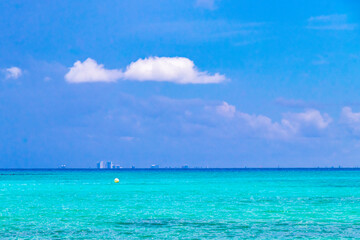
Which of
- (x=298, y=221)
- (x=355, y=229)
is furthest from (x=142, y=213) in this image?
(x=355, y=229)

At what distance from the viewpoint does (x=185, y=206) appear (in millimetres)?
50562

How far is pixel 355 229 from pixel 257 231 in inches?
220

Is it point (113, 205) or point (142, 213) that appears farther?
point (113, 205)

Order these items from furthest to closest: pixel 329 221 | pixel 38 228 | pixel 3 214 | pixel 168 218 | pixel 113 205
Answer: pixel 113 205 < pixel 3 214 < pixel 168 218 < pixel 329 221 < pixel 38 228

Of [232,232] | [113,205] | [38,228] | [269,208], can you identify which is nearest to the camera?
[232,232]

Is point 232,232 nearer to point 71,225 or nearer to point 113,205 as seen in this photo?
point 71,225

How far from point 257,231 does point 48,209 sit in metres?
21.0

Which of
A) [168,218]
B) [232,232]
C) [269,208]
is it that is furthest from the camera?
[269,208]

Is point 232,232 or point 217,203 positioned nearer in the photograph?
point 232,232

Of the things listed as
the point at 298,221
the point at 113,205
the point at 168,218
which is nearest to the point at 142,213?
the point at 168,218

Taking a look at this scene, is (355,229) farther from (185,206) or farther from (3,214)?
(3,214)

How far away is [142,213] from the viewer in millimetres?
44062

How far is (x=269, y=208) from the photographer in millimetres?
47594

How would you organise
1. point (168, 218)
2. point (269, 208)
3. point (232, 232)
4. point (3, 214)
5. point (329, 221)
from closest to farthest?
point (232, 232) < point (329, 221) < point (168, 218) < point (3, 214) < point (269, 208)
